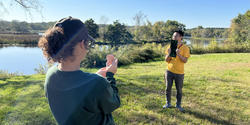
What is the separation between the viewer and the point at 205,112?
423 centimetres

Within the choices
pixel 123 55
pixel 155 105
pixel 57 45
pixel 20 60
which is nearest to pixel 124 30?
pixel 123 55

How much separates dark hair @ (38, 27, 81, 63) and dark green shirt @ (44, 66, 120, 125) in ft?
0.35

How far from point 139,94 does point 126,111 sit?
136 cm

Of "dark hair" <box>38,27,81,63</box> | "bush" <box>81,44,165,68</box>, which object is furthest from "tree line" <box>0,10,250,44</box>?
"dark hair" <box>38,27,81,63</box>

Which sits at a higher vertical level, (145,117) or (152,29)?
(152,29)

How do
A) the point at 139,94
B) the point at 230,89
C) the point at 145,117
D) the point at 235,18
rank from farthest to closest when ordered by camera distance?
the point at 235,18, the point at 230,89, the point at 139,94, the point at 145,117

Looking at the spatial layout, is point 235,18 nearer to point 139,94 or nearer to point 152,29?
point 152,29

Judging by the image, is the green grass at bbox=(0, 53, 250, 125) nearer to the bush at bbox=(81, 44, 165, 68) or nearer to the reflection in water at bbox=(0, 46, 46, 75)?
the reflection in water at bbox=(0, 46, 46, 75)

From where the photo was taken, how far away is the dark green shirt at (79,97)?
982 millimetres

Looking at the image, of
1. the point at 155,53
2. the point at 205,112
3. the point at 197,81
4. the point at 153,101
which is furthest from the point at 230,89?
the point at 155,53

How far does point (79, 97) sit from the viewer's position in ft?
3.22

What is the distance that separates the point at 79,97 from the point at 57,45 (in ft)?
1.15

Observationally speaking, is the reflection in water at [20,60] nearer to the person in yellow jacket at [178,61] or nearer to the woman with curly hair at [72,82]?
the person in yellow jacket at [178,61]

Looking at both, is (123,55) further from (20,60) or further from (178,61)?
(178,61)
